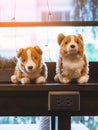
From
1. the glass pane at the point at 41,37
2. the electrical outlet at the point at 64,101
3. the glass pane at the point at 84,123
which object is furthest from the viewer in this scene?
the glass pane at the point at 41,37

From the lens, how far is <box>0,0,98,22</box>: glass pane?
155cm

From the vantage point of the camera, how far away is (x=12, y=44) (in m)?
1.55

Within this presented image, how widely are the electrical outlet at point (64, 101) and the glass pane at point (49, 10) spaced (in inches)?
23.9

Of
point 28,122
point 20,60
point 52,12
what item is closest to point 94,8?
point 52,12

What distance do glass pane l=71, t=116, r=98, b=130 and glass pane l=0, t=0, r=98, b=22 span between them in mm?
605

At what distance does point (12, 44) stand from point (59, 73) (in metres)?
0.46

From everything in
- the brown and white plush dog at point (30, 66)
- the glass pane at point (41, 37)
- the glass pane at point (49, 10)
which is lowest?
the brown and white plush dog at point (30, 66)

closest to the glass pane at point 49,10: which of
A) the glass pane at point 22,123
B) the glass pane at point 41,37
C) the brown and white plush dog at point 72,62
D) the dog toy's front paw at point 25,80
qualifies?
the glass pane at point 41,37

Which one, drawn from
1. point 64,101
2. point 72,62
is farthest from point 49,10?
point 64,101

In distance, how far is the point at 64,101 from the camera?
109cm

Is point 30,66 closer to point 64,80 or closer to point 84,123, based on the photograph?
point 64,80

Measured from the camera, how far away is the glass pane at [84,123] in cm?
122

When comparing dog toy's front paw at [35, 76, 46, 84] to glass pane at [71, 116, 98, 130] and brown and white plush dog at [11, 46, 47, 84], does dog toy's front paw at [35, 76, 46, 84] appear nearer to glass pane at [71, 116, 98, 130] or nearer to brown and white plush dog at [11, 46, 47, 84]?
brown and white plush dog at [11, 46, 47, 84]

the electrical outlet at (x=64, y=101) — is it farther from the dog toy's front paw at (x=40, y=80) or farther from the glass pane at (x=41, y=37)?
the glass pane at (x=41, y=37)
